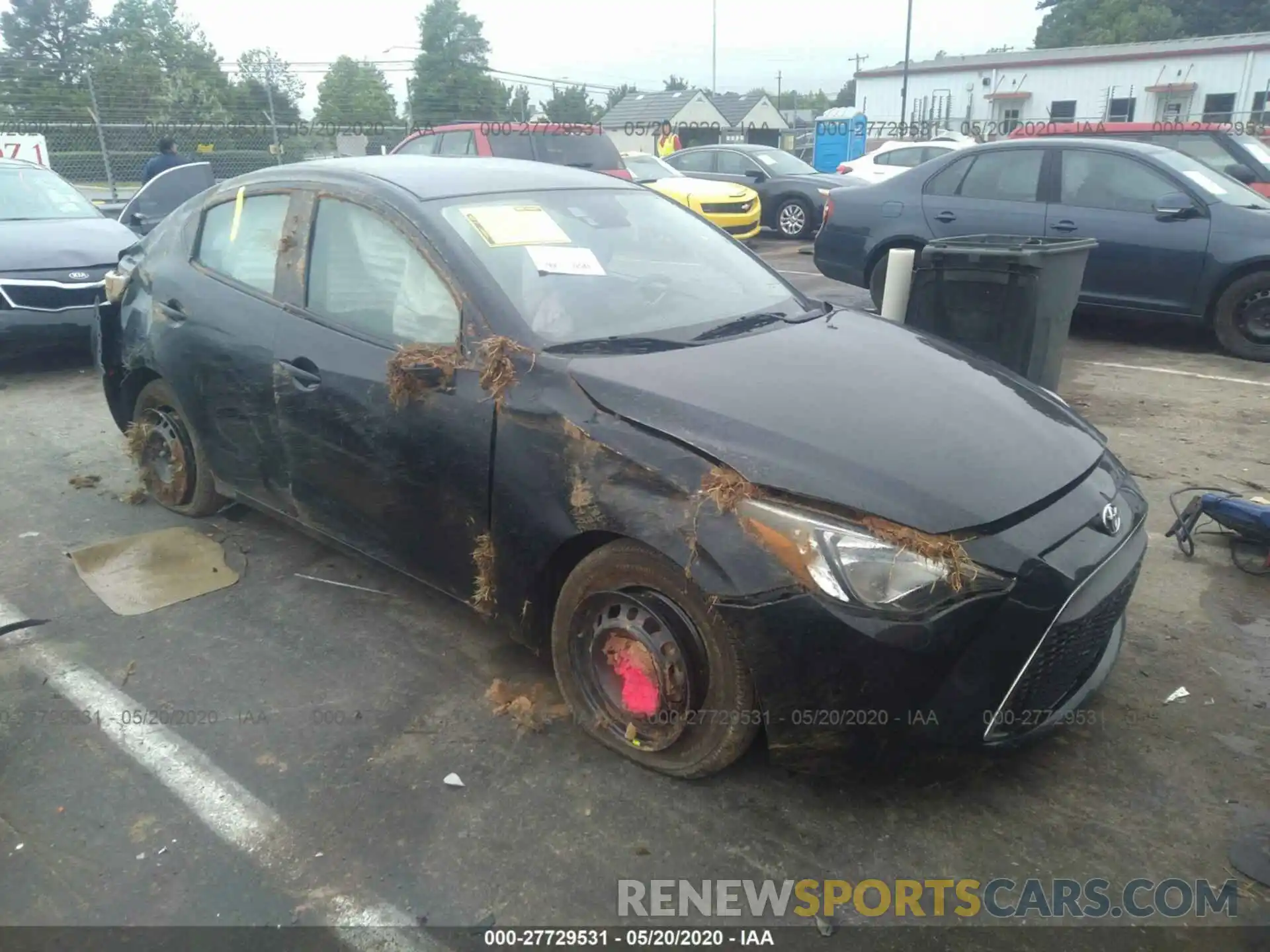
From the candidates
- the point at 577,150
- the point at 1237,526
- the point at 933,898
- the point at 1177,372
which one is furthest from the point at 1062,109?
the point at 933,898

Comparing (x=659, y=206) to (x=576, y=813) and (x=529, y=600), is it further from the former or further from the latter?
(x=576, y=813)

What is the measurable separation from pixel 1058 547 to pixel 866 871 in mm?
959

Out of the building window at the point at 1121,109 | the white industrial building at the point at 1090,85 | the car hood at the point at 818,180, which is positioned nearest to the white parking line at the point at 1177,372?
the car hood at the point at 818,180

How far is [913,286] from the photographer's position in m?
5.45

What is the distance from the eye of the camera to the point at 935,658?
2236mm

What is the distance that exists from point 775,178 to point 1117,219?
792 centimetres

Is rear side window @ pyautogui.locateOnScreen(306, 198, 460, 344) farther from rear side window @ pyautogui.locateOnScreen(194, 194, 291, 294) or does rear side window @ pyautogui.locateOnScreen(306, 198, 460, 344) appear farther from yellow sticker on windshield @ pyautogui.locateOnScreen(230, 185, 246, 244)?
yellow sticker on windshield @ pyautogui.locateOnScreen(230, 185, 246, 244)

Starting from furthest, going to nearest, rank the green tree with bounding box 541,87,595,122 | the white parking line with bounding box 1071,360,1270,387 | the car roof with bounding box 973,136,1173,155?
1. the green tree with bounding box 541,87,595,122
2. the car roof with bounding box 973,136,1173,155
3. the white parking line with bounding box 1071,360,1270,387

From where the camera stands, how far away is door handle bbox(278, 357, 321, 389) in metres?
3.34

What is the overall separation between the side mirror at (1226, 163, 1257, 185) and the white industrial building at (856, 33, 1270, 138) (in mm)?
26657

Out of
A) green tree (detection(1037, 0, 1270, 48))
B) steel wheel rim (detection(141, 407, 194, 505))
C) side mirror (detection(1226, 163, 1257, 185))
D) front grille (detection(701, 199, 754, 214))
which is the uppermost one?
green tree (detection(1037, 0, 1270, 48))

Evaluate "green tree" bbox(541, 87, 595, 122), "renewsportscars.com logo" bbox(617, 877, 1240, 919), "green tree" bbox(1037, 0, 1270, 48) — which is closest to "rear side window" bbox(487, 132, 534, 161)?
"renewsportscars.com logo" bbox(617, 877, 1240, 919)

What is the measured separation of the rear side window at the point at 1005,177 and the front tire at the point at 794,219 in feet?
22.0

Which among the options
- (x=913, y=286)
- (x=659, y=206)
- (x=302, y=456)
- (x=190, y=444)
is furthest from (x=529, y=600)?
(x=913, y=286)
